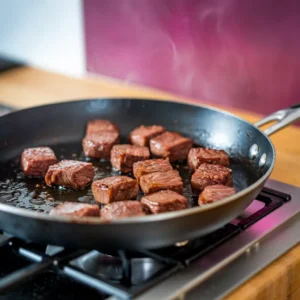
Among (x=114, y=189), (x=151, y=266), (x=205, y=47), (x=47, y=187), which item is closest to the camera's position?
(x=151, y=266)

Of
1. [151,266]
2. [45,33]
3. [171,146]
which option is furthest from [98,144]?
[45,33]

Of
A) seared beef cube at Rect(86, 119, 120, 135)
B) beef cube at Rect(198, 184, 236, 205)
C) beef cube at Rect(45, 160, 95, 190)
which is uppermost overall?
seared beef cube at Rect(86, 119, 120, 135)

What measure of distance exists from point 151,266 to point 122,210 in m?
0.14

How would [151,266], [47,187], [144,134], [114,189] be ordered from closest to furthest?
[151,266] → [114,189] → [47,187] → [144,134]

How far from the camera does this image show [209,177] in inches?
57.1

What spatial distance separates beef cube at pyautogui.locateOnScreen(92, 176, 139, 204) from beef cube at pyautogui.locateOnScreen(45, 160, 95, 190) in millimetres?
72

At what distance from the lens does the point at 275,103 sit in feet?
6.68

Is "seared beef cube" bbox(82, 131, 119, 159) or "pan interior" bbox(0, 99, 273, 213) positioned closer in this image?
"pan interior" bbox(0, 99, 273, 213)

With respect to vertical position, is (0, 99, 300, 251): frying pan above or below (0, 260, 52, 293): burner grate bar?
above

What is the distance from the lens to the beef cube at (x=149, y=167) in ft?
4.95

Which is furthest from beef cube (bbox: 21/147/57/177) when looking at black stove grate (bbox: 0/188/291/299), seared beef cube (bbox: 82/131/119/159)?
black stove grate (bbox: 0/188/291/299)

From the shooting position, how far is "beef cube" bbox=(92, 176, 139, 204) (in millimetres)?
1379

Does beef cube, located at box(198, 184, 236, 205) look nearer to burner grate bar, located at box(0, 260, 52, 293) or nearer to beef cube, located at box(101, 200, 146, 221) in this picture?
beef cube, located at box(101, 200, 146, 221)

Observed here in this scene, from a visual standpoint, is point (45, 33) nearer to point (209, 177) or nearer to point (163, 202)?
point (209, 177)
